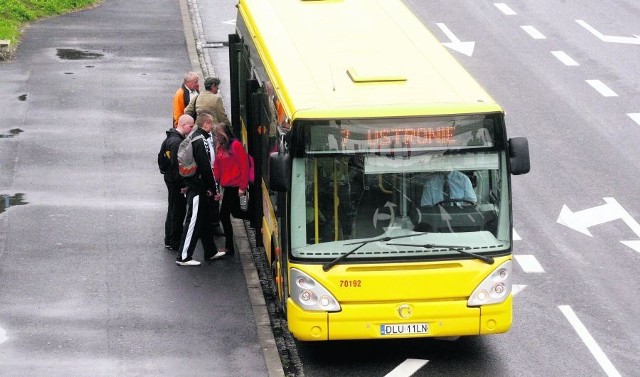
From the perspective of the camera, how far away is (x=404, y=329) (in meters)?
12.9

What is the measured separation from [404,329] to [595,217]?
612 cm

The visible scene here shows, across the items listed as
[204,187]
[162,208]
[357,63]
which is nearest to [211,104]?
[162,208]

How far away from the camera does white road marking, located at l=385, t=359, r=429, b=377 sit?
13.2m

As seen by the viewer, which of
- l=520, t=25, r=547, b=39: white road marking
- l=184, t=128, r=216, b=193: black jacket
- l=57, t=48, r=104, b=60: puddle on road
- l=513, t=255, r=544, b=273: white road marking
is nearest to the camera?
l=184, t=128, r=216, b=193: black jacket

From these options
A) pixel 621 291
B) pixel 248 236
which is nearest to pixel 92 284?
pixel 248 236

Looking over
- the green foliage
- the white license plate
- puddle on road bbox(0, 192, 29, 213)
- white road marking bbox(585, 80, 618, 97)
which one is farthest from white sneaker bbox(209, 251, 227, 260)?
the green foliage

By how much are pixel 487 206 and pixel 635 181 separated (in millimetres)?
7339

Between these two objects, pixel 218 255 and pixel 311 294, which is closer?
pixel 311 294

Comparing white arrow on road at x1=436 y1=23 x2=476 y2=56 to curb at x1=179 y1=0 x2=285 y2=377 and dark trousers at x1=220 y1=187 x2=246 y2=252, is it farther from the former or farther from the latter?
dark trousers at x1=220 y1=187 x2=246 y2=252

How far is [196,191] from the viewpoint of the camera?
53.1ft

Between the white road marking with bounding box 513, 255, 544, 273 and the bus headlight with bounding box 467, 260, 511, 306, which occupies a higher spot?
the bus headlight with bounding box 467, 260, 511, 306

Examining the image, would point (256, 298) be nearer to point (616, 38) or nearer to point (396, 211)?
point (396, 211)

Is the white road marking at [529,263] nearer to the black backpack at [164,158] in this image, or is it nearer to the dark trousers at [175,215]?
the dark trousers at [175,215]

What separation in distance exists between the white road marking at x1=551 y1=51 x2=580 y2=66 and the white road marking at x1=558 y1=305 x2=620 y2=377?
1231cm
